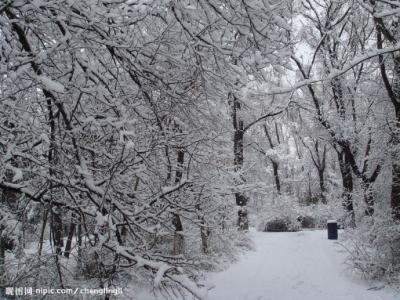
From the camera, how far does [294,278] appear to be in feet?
27.8

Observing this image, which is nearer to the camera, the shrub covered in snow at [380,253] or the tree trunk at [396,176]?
the shrub covered in snow at [380,253]

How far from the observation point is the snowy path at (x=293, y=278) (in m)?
6.95

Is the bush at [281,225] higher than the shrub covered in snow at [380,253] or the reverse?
the reverse

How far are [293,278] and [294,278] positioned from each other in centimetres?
2

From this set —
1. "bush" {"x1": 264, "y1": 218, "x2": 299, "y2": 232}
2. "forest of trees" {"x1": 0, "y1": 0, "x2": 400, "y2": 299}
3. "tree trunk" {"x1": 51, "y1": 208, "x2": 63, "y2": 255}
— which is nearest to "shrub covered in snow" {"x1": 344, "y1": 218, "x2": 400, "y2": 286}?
"forest of trees" {"x1": 0, "y1": 0, "x2": 400, "y2": 299}

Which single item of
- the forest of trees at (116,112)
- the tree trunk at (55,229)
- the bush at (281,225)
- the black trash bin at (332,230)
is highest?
the forest of trees at (116,112)

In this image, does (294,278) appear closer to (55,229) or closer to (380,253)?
(380,253)

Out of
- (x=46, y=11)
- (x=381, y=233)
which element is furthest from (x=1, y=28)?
(x=381, y=233)

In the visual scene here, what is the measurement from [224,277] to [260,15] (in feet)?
23.3

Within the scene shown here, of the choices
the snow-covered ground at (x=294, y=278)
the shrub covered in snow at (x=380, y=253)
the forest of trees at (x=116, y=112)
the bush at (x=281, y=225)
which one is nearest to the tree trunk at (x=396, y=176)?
the shrub covered in snow at (x=380, y=253)

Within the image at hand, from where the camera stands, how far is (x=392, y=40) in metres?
8.11

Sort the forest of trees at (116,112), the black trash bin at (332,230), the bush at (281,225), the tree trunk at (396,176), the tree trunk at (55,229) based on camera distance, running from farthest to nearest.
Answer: the bush at (281,225)
the black trash bin at (332,230)
the tree trunk at (396,176)
the tree trunk at (55,229)
the forest of trees at (116,112)

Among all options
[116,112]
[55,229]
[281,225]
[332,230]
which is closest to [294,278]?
[332,230]

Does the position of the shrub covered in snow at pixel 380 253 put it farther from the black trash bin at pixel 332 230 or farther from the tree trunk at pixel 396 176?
the black trash bin at pixel 332 230
